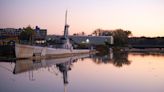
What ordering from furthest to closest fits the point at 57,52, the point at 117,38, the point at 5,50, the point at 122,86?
1. the point at 117,38
2. the point at 57,52
3. the point at 5,50
4. the point at 122,86

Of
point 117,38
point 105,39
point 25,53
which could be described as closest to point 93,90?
point 25,53

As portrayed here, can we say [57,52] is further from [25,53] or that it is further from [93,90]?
[93,90]

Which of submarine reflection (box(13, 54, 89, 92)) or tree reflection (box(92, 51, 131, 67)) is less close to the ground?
submarine reflection (box(13, 54, 89, 92))

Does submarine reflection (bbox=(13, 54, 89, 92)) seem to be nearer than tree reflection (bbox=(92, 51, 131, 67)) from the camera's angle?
Yes

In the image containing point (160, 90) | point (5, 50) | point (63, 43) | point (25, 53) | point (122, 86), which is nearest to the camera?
point (160, 90)

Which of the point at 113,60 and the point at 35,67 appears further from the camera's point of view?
the point at 113,60

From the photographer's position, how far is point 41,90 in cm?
1373

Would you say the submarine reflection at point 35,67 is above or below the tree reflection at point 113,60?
above

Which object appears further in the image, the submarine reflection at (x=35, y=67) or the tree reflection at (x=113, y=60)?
the tree reflection at (x=113, y=60)

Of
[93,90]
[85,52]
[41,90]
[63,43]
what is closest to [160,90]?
[93,90]

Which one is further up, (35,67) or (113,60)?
(35,67)

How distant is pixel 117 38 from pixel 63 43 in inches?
2203

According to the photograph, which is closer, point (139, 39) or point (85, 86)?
point (85, 86)

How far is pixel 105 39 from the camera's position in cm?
9225
